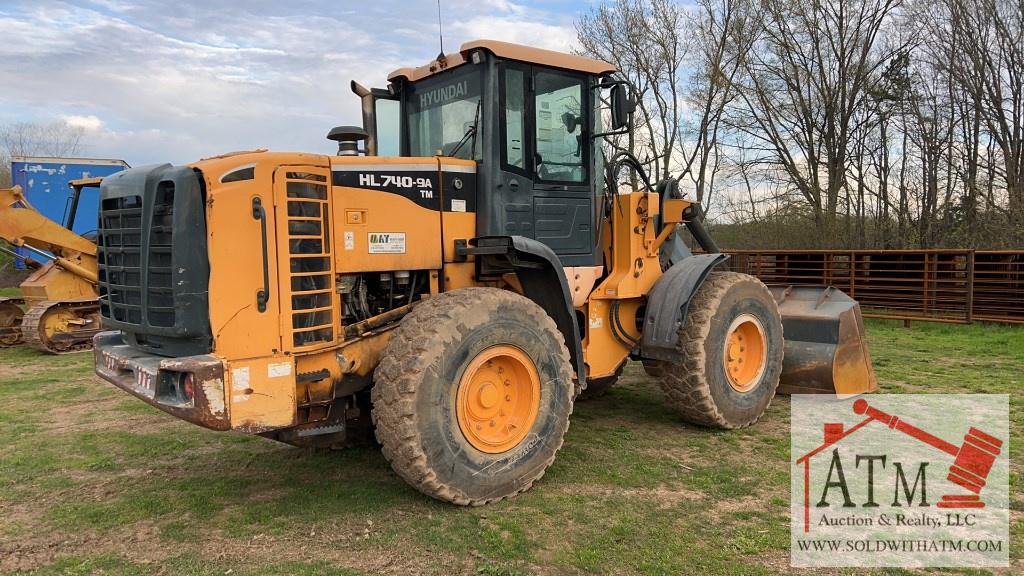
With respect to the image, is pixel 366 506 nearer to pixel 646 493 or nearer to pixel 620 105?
pixel 646 493

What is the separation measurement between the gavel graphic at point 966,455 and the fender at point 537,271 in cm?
247

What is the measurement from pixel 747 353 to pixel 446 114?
3371 mm

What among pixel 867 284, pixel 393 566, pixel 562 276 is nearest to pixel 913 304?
pixel 867 284

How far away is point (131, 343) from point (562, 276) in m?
2.83

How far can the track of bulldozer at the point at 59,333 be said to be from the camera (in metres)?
10.6

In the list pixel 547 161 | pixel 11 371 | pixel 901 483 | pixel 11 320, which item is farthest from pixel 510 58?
pixel 11 320

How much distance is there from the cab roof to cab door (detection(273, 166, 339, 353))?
59.5 inches

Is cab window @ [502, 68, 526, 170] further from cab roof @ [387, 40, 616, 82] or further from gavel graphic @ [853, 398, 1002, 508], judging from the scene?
gavel graphic @ [853, 398, 1002, 508]

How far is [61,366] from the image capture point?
9781mm

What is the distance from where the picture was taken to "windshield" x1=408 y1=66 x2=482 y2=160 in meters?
4.97

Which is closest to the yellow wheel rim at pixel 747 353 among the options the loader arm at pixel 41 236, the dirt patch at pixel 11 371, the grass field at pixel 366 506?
the grass field at pixel 366 506

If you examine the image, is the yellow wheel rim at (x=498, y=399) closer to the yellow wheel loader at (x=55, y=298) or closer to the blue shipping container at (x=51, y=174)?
the yellow wheel loader at (x=55, y=298)

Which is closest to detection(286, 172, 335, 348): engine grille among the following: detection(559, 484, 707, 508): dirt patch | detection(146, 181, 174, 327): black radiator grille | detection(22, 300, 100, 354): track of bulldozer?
detection(146, 181, 174, 327): black radiator grille

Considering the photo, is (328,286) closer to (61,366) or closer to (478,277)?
(478,277)
